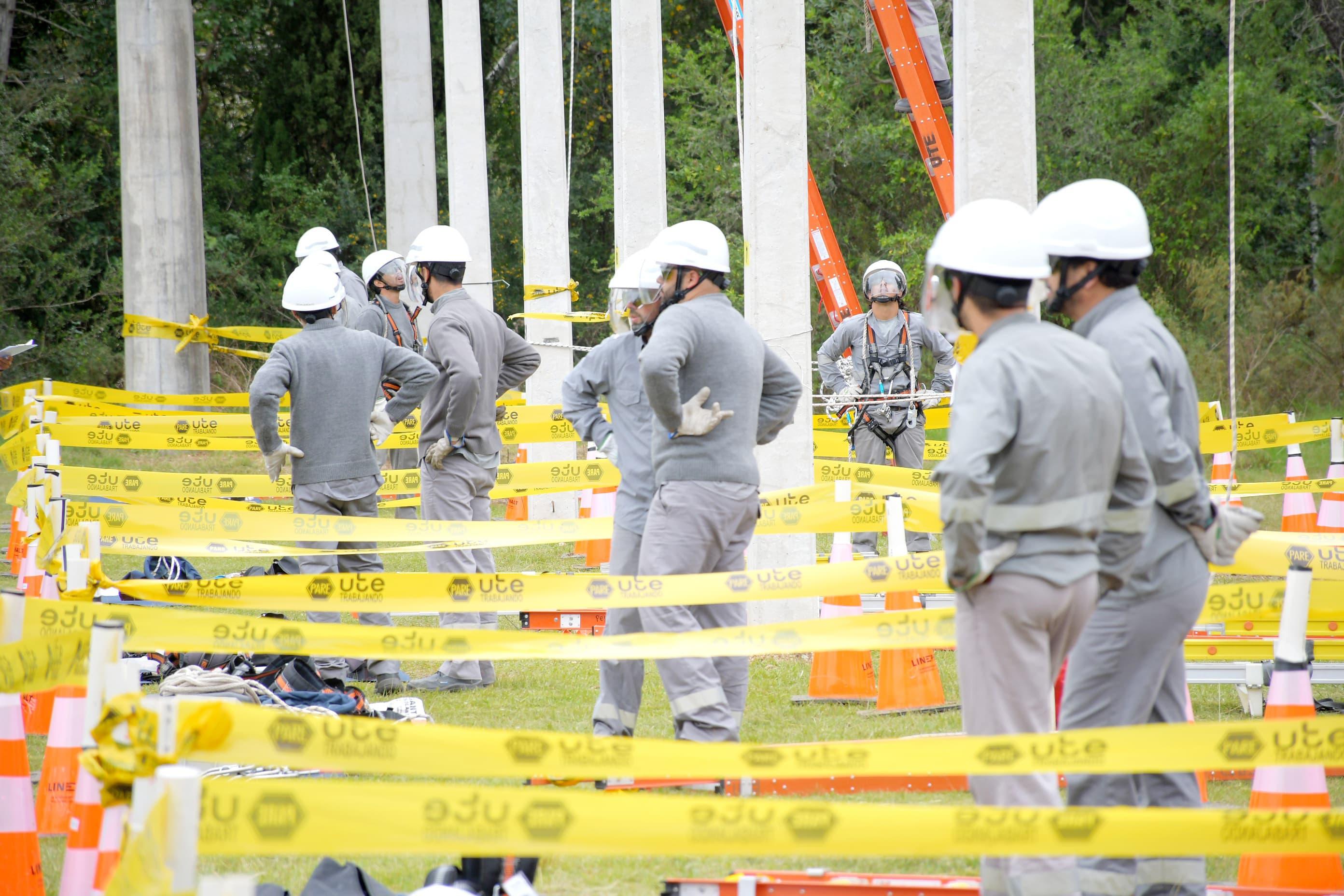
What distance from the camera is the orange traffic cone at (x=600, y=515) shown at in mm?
11603

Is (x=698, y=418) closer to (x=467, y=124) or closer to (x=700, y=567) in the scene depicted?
(x=700, y=567)

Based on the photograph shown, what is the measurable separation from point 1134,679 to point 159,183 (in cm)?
1968

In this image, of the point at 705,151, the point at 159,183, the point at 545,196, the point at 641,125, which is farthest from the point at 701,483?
the point at 705,151

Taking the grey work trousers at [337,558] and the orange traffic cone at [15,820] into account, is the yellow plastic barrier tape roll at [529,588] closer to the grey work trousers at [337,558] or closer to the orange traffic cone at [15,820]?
the grey work trousers at [337,558]

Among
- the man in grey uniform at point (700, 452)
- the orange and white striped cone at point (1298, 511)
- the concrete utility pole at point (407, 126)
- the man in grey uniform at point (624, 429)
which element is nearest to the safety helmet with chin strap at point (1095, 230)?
the man in grey uniform at point (700, 452)

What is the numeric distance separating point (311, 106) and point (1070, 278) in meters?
A: 31.4

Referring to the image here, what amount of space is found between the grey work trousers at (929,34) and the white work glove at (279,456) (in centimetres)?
585

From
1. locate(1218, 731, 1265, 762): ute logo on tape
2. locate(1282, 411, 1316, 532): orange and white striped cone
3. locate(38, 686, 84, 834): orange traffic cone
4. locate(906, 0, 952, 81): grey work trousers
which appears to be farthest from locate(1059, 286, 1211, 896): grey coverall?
locate(1282, 411, 1316, 532): orange and white striped cone

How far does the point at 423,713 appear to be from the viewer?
23.0 feet

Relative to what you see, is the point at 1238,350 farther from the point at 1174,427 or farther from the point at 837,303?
the point at 1174,427

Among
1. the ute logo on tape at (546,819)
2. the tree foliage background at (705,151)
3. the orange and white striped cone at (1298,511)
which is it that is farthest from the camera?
the tree foliage background at (705,151)

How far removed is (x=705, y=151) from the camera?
101 ft

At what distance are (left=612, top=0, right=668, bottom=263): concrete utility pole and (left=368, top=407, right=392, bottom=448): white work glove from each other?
6.38 m

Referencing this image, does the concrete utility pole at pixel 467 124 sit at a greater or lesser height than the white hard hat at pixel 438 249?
greater
